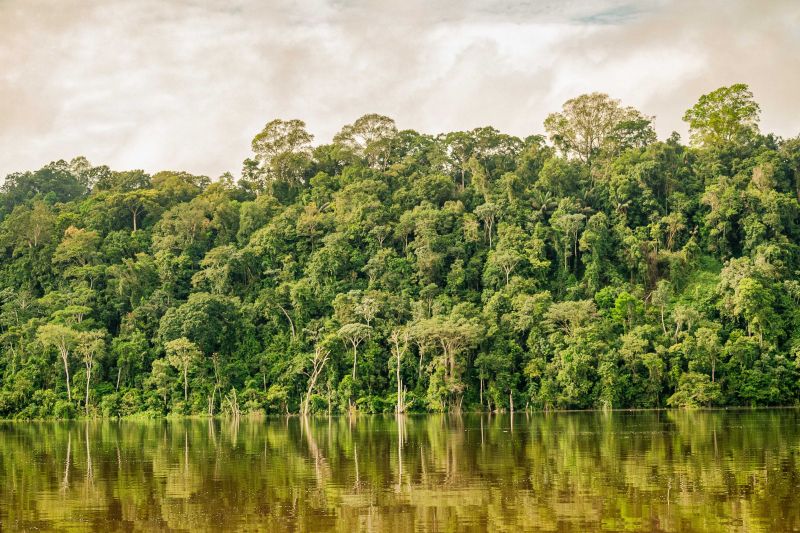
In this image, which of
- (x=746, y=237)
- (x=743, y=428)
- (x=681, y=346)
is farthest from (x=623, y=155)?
(x=743, y=428)

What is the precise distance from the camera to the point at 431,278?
67250 mm

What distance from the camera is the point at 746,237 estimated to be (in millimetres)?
63562

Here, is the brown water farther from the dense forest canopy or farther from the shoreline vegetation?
the dense forest canopy

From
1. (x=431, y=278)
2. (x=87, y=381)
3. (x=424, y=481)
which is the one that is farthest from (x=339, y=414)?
(x=424, y=481)

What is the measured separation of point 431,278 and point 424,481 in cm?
4721

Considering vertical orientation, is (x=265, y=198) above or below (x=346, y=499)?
above

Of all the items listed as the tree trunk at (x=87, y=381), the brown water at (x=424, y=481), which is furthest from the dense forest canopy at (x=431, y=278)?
the brown water at (x=424, y=481)

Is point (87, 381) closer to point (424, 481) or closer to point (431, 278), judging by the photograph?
point (431, 278)

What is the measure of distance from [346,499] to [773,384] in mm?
40783

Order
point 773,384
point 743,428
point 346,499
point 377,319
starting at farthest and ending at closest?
point 377,319
point 773,384
point 743,428
point 346,499

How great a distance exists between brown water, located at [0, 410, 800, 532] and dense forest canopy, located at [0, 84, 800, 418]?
61.7ft

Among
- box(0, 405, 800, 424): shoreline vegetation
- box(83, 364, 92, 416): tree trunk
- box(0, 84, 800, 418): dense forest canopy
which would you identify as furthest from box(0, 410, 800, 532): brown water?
box(83, 364, 92, 416): tree trunk

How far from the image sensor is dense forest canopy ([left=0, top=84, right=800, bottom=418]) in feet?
179

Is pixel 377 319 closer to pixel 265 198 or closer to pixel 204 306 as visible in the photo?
pixel 204 306
